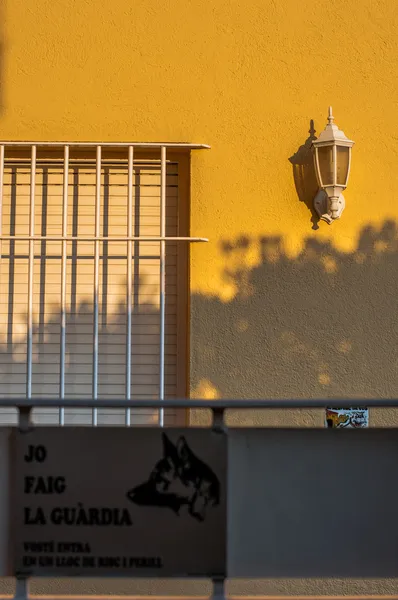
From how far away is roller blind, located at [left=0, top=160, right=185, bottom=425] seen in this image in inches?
220

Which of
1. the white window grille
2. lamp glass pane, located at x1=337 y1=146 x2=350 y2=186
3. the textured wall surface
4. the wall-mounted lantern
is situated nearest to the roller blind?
the white window grille

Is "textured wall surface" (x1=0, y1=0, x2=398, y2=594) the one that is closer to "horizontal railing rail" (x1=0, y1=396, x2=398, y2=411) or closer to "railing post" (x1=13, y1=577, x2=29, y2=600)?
"horizontal railing rail" (x1=0, y1=396, x2=398, y2=411)

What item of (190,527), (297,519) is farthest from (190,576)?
(297,519)

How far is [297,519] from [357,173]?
2.82m

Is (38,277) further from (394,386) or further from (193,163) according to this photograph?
(394,386)

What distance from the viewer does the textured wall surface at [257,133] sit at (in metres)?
5.45

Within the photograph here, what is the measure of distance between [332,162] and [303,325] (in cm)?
105

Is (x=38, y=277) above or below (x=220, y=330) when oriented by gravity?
above

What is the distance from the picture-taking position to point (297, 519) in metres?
3.40

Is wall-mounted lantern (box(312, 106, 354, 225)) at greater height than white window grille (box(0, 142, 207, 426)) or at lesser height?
greater

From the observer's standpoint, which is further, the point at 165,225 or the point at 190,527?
the point at 165,225

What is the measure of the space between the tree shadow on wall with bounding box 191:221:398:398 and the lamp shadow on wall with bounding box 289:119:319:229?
229 millimetres

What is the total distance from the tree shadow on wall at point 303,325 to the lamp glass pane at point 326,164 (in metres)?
0.41

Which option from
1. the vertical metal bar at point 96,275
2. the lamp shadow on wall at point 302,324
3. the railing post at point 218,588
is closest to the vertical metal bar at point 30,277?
the vertical metal bar at point 96,275
